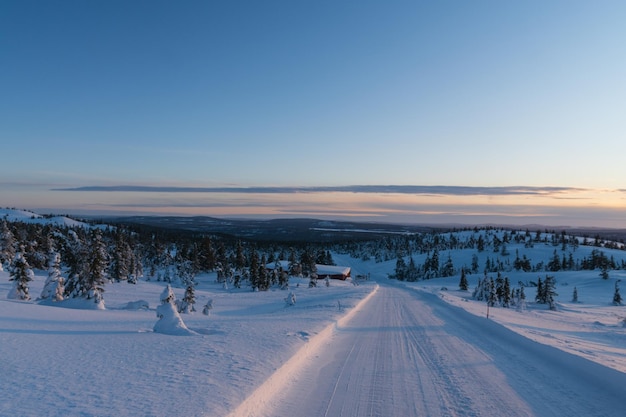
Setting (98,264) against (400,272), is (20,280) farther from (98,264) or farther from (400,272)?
(400,272)

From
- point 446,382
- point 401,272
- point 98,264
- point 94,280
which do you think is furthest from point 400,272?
point 446,382

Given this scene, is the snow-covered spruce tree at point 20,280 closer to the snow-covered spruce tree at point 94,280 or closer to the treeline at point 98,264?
the treeline at point 98,264

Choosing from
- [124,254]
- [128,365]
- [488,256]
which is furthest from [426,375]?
[488,256]

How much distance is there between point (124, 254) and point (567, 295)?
86.4 m

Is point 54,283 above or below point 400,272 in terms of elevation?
above

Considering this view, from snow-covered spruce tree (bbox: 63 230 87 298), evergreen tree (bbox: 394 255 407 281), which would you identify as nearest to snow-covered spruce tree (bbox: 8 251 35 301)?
snow-covered spruce tree (bbox: 63 230 87 298)

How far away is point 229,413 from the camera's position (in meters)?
6.72

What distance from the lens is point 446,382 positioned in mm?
9422

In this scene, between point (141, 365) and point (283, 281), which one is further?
point (283, 281)

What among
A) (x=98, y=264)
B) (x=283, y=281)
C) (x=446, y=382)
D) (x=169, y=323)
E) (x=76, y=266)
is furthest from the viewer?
(x=283, y=281)

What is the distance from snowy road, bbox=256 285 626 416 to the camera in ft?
25.4

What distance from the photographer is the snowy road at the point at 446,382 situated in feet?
25.4

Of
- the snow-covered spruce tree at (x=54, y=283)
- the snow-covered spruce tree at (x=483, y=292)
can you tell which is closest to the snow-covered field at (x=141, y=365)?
the snow-covered spruce tree at (x=54, y=283)

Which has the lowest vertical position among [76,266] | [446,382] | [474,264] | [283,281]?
[474,264]
